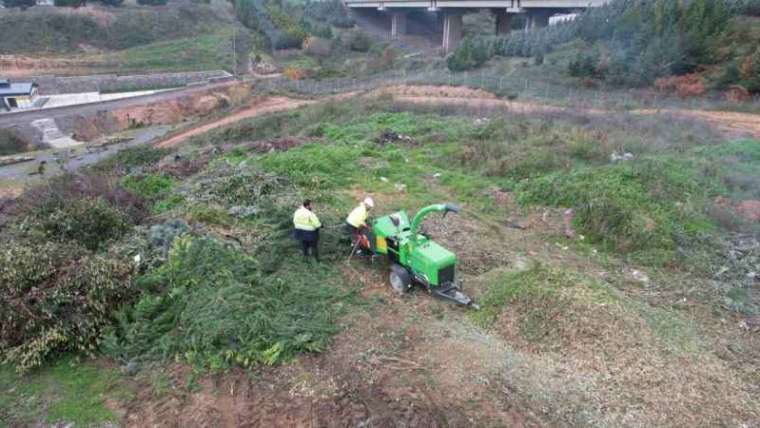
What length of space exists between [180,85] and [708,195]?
51.6 meters

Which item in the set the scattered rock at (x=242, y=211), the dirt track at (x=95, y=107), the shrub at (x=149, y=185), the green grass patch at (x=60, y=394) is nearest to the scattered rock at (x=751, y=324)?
the green grass patch at (x=60, y=394)


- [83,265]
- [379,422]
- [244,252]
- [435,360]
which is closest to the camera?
[379,422]

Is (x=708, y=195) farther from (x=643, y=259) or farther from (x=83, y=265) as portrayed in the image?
(x=83, y=265)

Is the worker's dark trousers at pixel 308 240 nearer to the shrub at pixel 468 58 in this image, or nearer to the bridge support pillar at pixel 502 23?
the shrub at pixel 468 58

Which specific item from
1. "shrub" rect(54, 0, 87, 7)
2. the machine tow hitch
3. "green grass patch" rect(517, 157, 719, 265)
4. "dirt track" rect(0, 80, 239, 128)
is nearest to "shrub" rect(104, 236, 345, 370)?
the machine tow hitch

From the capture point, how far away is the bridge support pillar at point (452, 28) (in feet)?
195

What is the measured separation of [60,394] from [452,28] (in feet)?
201

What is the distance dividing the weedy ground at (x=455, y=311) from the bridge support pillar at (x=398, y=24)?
6592cm

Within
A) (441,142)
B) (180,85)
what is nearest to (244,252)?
(441,142)

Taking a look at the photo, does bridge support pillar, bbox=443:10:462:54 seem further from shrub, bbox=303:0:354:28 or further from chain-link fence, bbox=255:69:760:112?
chain-link fence, bbox=255:69:760:112

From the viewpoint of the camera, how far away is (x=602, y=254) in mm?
10008

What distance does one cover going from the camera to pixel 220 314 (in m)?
6.95

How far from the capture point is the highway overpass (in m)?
45.4

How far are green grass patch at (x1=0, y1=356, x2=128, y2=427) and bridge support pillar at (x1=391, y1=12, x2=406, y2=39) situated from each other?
239ft
